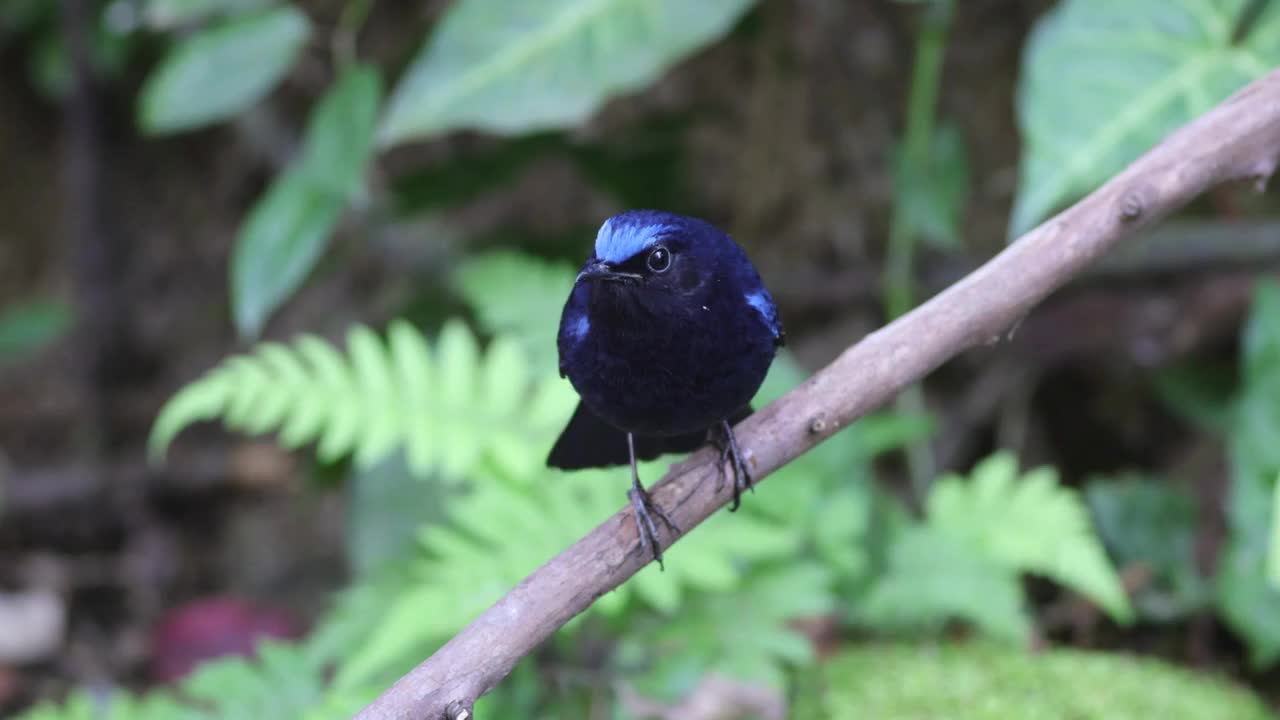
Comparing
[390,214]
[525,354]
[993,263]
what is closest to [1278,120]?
[993,263]

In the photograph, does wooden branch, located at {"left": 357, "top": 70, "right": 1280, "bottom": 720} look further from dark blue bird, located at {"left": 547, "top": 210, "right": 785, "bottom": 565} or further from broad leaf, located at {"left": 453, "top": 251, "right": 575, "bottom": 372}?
broad leaf, located at {"left": 453, "top": 251, "right": 575, "bottom": 372}

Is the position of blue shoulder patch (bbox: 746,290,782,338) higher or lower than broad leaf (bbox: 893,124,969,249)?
higher

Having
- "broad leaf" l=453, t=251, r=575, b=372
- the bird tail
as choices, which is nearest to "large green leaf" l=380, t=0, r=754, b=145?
"broad leaf" l=453, t=251, r=575, b=372

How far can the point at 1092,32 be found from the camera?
2.79 metres

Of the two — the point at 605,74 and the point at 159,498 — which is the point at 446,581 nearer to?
the point at 605,74

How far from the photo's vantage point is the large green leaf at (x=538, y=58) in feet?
10.1

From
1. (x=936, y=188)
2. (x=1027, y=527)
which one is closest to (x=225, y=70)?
(x=936, y=188)

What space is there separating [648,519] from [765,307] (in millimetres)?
450

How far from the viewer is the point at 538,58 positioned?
3.20 m

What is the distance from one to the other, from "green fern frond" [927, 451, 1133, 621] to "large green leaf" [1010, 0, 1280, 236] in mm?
764

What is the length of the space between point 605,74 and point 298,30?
100cm

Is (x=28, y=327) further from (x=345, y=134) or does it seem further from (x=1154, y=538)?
(x=1154, y=538)

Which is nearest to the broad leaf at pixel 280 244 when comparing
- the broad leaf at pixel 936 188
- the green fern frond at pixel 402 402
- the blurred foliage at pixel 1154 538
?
the green fern frond at pixel 402 402

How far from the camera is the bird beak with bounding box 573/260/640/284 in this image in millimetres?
1757
